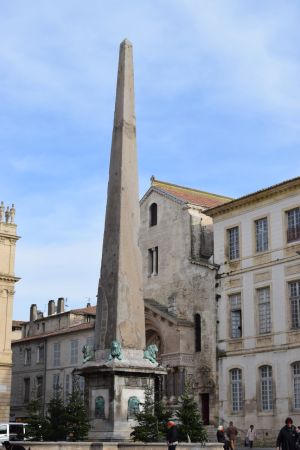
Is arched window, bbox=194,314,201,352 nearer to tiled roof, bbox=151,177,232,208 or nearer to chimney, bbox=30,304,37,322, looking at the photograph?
tiled roof, bbox=151,177,232,208

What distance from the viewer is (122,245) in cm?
1532

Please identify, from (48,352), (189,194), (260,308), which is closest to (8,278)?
(48,352)

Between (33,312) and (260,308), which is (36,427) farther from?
(33,312)

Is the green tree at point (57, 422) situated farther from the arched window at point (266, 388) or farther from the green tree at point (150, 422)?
the arched window at point (266, 388)

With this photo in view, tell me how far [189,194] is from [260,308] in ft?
33.3

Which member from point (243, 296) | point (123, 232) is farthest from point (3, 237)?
point (123, 232)

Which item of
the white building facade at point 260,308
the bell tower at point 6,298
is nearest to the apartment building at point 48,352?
the bell tower at point 6,298

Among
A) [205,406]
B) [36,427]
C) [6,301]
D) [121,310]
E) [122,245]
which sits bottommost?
[36,427]

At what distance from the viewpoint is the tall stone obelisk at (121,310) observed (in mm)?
14086

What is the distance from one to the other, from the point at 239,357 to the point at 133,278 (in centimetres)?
1589

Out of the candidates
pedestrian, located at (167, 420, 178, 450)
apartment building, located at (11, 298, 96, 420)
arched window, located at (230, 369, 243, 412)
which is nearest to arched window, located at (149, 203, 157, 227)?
apartment building, located at (11, 298, 96, 420)

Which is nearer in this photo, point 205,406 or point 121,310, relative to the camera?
point 121,310

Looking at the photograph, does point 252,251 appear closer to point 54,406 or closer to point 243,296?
point 243,296

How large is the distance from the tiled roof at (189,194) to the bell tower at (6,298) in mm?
10254
